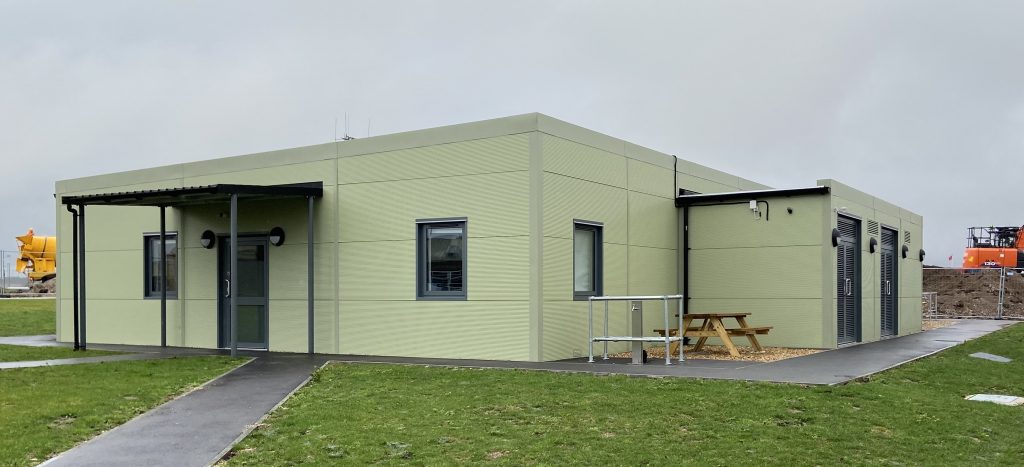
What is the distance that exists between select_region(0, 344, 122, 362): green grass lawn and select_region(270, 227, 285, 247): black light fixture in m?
3.39

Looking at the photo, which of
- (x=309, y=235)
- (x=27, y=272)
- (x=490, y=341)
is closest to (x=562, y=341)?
(x=490, y=341)

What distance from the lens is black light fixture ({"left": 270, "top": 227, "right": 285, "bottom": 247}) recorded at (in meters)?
17.1

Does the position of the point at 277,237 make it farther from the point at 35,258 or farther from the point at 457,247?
the point at 35,258

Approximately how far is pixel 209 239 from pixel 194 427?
9.26 meters

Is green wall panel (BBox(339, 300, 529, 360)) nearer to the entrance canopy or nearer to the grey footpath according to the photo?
the grey footpath

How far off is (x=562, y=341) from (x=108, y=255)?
10.8m

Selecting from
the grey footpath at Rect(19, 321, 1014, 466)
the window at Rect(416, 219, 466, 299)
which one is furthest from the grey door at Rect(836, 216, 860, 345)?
the window at Rect(416, 219, 466, 299)

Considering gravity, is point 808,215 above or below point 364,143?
below

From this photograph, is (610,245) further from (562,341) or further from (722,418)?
(722,418)

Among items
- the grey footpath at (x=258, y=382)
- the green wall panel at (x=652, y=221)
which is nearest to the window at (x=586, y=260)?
the green wall panel at (x=652, y=221)

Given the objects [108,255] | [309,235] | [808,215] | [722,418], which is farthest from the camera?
[108,255]

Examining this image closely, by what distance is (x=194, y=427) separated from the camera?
30.7 feet

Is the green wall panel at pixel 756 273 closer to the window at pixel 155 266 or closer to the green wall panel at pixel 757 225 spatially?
the green wall panel at pixel 757 225

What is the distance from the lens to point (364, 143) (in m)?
16.2
